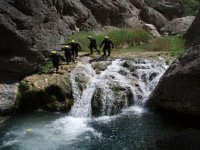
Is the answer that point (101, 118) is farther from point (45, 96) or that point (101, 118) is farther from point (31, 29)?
point (31, 29)

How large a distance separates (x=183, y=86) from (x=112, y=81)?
4899 mm

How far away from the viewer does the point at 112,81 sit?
19.2 m

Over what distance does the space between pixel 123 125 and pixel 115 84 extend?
10.8 ft

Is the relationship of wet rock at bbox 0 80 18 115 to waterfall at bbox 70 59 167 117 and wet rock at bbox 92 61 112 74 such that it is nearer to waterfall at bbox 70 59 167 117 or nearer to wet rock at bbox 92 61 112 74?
waterfall at bbox 70 59 167 117

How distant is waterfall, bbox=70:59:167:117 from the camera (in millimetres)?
18250

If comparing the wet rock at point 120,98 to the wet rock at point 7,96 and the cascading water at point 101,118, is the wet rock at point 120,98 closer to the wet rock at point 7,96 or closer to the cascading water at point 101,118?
the cascading water at point 101,118

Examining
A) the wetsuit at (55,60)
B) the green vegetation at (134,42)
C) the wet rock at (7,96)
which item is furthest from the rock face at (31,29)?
the green vegetation at (134,42)

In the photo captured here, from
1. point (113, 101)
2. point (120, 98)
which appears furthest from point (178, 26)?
point (113, 101)

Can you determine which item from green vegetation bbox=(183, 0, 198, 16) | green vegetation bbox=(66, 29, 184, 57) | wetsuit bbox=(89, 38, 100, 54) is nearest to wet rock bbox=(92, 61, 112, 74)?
wetsuit bbox=(89, 38, 100, 54)

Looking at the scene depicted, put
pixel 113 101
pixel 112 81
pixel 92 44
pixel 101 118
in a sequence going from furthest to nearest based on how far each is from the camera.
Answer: pixel 92 44
pixel 112 81
pixel 113 101
pixel 101 118

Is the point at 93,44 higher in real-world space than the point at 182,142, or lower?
higher

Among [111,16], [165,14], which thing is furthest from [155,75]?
[165,14]

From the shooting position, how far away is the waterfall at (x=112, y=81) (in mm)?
18250

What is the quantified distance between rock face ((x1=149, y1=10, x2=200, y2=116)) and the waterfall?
2101 millimetres
